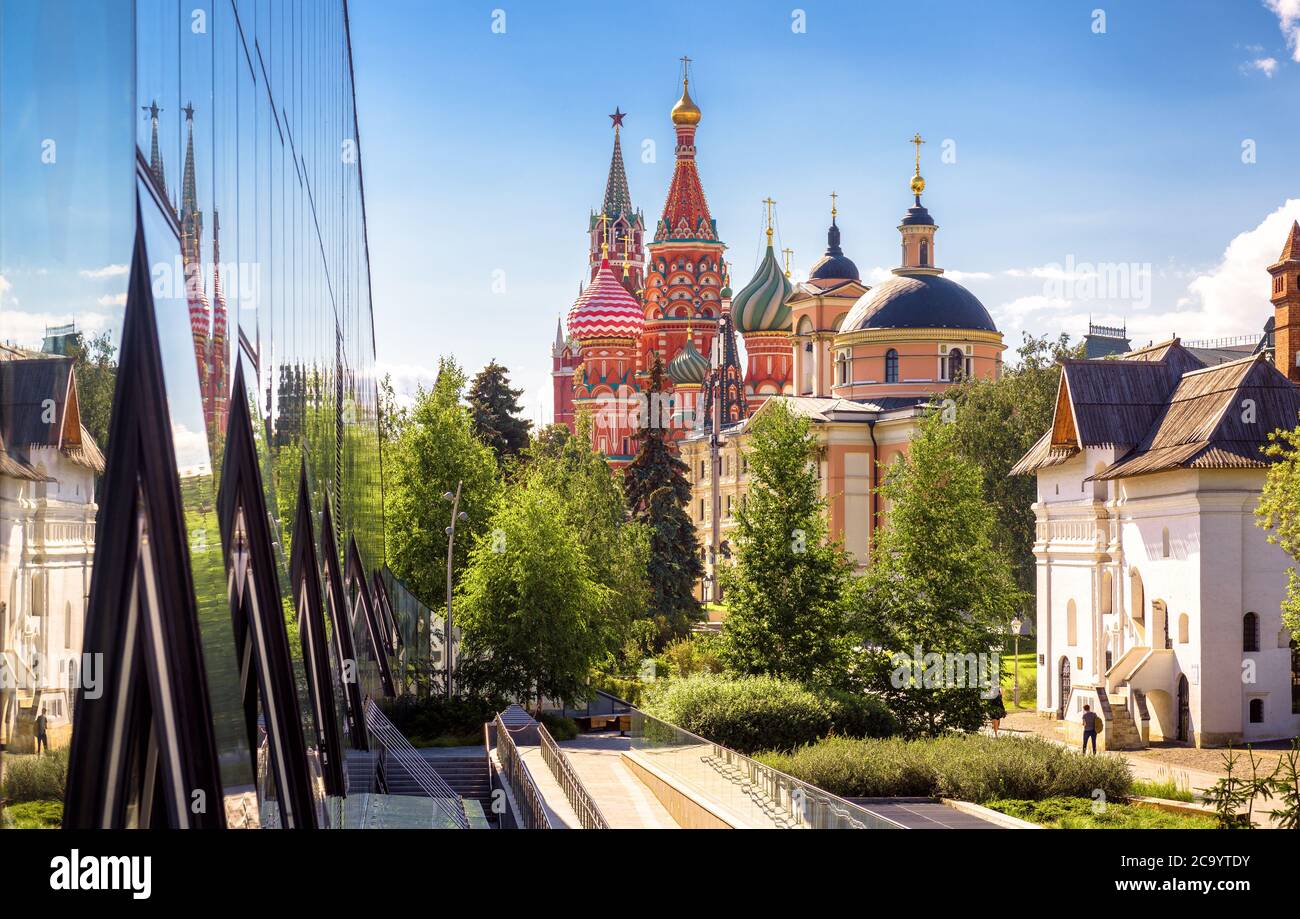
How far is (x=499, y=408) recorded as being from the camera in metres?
68.0

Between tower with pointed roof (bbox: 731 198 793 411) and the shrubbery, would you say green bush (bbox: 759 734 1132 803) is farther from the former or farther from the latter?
tower with pointed roof (bbox: 731 198 793 411)

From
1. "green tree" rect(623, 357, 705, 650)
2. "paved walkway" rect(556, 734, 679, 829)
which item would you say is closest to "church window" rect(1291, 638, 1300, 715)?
"paved walkway" rect(556, 734, 679, 829)

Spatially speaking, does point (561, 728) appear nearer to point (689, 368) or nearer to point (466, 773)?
point (466, 773)

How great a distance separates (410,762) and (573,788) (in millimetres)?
5292

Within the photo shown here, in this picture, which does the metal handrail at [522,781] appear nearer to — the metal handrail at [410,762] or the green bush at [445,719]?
the metal handrail at [410,762]

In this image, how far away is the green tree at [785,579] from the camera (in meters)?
36.0

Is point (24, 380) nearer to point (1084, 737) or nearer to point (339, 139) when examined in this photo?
point (339, 139)

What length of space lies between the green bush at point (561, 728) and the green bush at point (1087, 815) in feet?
40.5

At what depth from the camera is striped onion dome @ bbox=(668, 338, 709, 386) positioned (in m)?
110

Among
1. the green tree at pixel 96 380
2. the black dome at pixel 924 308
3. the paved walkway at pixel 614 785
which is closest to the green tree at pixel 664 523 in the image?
the paved walkway at pixel 614 785

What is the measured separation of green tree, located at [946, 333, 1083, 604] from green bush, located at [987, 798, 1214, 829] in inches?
1315

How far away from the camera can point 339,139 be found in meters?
20.8

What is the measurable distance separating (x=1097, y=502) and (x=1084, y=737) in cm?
993
